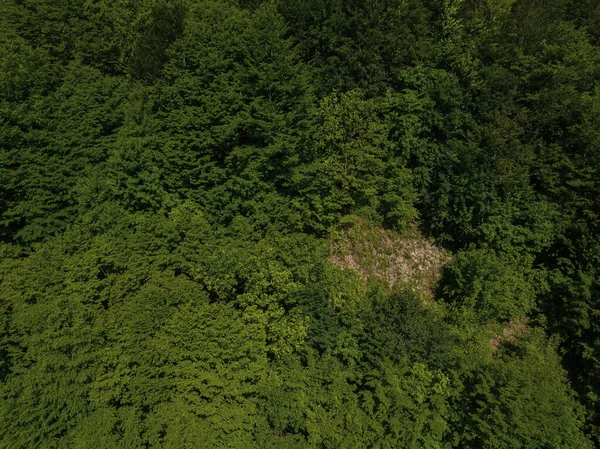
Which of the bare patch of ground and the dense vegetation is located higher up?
the dense vegetation

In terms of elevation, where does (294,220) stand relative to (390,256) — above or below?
above

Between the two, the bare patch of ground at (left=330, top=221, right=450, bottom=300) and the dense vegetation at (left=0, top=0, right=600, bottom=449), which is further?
the bare patch of ground at (left=330, top=221, right=450, bottom=300)

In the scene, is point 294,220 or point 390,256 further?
point 390,256

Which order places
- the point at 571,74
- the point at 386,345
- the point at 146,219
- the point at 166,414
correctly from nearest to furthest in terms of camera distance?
1. the point at 166,414
2. the point at 386,345
3. the point at 146,219
4. the point at 571,74

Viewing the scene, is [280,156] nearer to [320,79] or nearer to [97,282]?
[320,79]

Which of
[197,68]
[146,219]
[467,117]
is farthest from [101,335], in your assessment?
[467,117]
